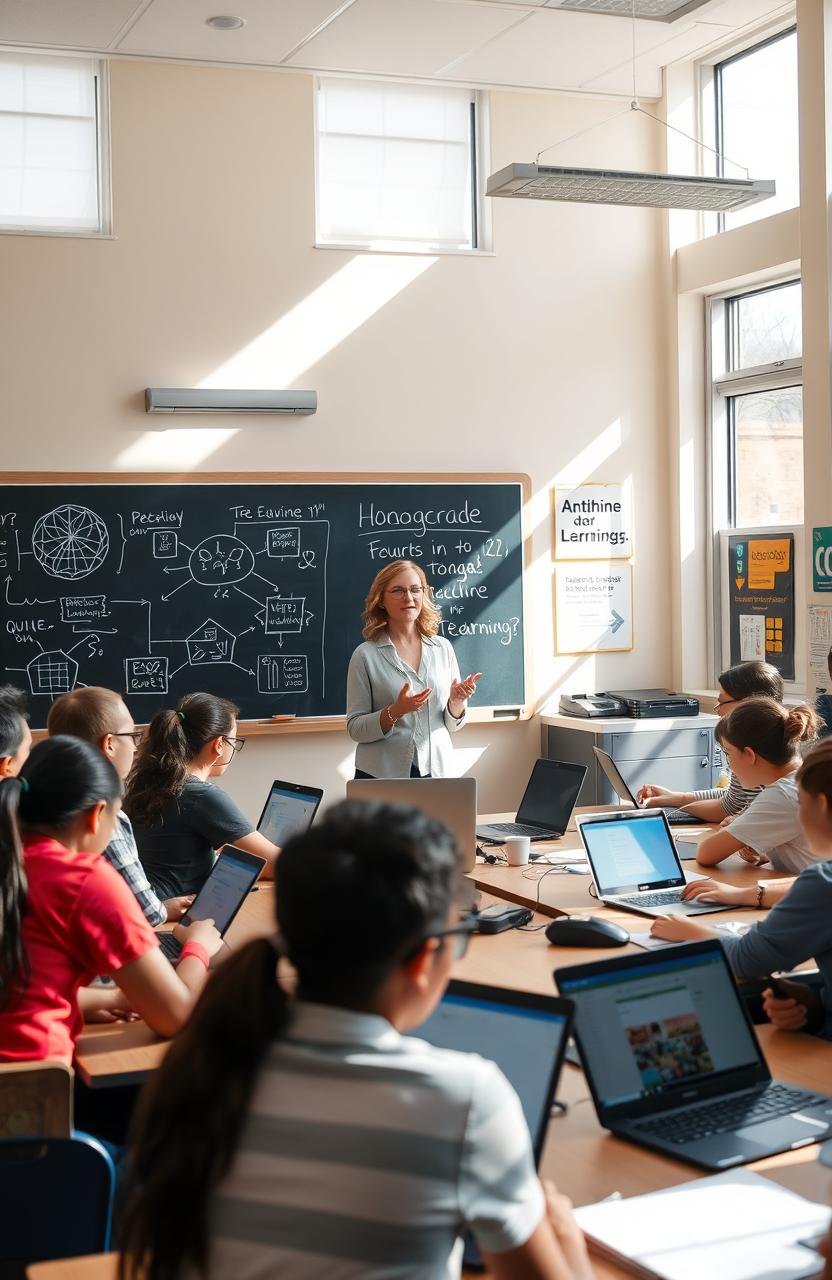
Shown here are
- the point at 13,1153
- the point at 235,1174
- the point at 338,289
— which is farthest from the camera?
the point at 338,289

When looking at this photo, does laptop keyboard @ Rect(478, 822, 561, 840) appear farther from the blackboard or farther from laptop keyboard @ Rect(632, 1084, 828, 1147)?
laptop keyboard @ Rect(632, 1084, 828, 1147)

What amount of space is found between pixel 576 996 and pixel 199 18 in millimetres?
4556

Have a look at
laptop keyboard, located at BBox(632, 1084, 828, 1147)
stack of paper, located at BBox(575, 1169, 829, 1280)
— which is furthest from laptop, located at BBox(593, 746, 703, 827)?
stack of paper, located at BBox(575, 1169, 829, 1280)

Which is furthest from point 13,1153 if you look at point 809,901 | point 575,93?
point 575,93

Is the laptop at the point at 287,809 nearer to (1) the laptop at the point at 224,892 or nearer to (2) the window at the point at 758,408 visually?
(1) the laptop at the point at 224,892

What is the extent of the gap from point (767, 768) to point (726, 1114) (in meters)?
1.80

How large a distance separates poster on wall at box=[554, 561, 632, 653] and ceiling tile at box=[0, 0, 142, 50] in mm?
Answer: 3107

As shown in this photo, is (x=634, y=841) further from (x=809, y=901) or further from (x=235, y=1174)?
(x=235, y=1174)

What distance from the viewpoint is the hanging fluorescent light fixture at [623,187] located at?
4.35 m

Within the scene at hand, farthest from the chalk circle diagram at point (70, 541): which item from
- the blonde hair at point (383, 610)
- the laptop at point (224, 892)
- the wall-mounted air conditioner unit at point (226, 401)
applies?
the laptop at point (224, 892)

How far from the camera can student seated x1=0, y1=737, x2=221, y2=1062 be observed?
7.32 feet

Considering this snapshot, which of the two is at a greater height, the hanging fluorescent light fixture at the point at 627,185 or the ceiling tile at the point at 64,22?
the ceiling tile at the point at 64,22

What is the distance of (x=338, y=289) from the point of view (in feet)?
19.7

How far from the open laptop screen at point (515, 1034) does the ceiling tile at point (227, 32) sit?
444 cm
